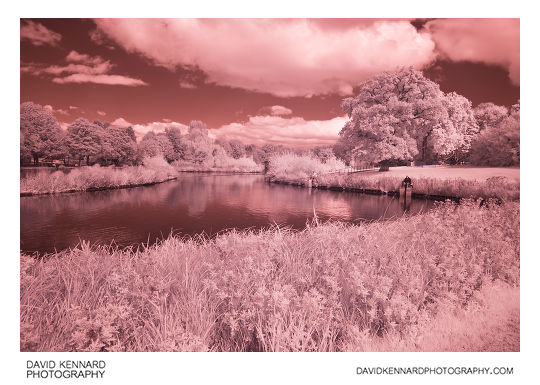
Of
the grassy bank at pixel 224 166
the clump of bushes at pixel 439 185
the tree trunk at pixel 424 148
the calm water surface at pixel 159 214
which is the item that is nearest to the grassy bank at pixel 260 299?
the calm water surface at pixel 159 214

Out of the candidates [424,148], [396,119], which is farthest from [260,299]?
[424,148]

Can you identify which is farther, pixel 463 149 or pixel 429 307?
pixel 463 149

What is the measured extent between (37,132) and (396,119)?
79.5 feet

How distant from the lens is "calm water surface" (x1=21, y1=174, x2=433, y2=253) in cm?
1030

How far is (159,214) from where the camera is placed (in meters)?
14.3

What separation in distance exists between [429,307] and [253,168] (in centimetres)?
4306

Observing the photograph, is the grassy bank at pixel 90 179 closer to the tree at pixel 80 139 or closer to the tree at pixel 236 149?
the tree at pixel 80 139

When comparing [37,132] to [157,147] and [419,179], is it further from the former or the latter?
[157,147]

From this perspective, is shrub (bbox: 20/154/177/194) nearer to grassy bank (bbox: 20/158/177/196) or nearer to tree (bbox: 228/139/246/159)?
grassy bank (bbox: 20/158/177/196)

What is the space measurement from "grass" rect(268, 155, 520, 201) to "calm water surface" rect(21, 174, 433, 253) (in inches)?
86.5

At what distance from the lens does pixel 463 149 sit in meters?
28.9

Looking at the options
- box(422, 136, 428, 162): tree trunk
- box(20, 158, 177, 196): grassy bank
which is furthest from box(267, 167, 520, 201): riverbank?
box(20, 158, 177, 196): grassy bank
